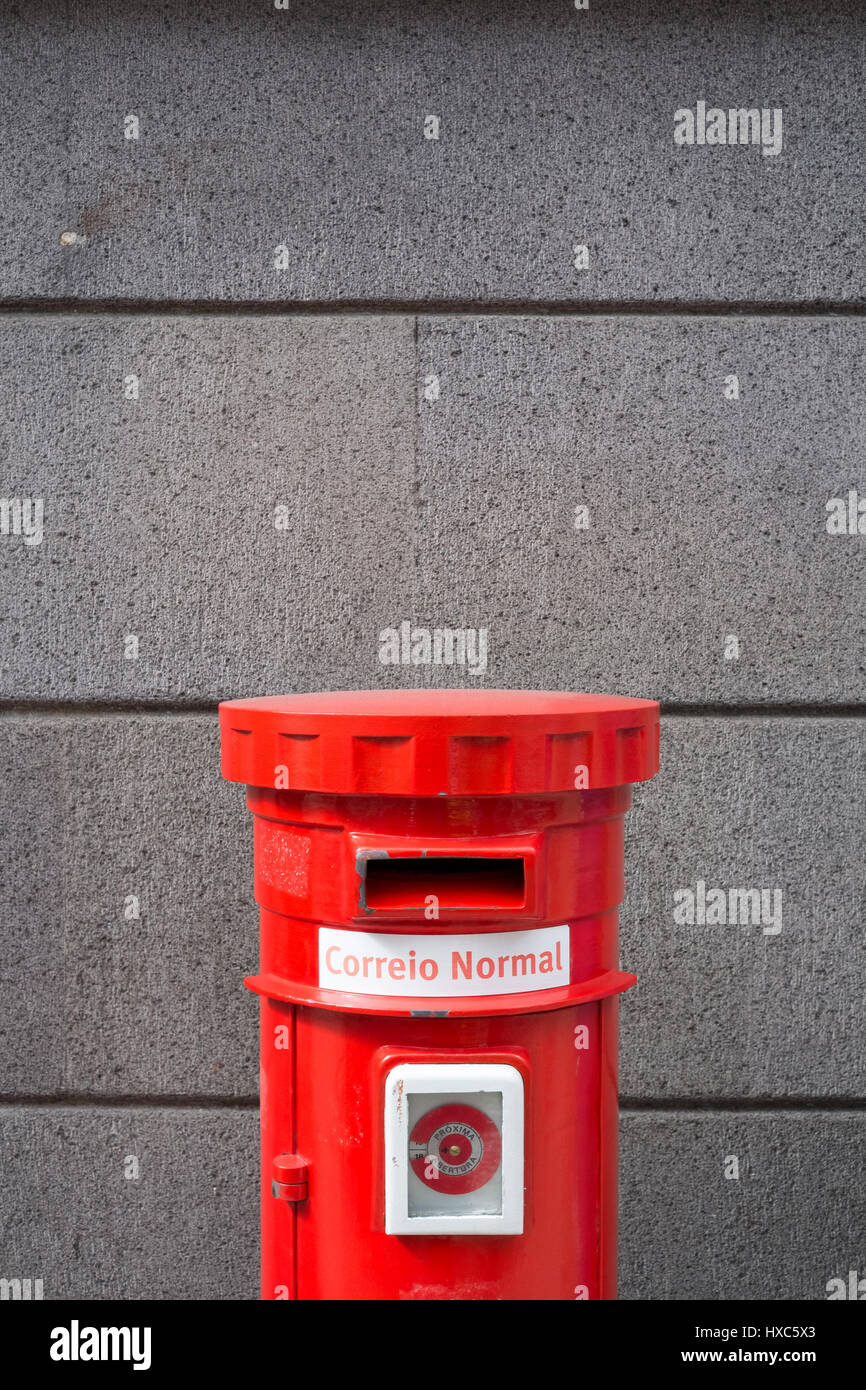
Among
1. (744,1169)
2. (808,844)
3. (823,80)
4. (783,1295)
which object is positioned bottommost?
(783,1295)

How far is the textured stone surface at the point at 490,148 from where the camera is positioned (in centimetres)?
238

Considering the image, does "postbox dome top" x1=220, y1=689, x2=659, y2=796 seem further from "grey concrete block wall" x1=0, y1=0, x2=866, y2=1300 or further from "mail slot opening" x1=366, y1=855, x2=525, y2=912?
"grey concrete block wall" x1=0, y1=0, x2=866, y2=1300

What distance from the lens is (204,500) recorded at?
2416 mm

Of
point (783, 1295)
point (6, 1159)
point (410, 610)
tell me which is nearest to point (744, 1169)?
point (783, 1295)

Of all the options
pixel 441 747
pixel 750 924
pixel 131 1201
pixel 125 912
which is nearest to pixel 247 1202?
pixel 131 1201

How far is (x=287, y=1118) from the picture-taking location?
1.50 meters

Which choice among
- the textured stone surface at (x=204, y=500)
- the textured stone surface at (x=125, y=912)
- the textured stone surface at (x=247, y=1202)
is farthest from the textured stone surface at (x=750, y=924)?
the textured stone surface at (x=125, y=912)

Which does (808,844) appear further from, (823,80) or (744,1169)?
(823,80)

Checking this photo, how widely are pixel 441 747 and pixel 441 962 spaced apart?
0.31m

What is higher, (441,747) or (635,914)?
(441,747)

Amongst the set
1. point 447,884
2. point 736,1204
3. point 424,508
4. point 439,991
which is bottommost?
point 736,1204

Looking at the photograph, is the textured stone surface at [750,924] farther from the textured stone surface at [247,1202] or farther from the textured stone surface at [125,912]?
the textured stone surface at [125,912]

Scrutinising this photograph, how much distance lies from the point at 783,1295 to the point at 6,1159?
1.96 metres

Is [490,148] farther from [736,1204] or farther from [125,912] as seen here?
[736,1204]
